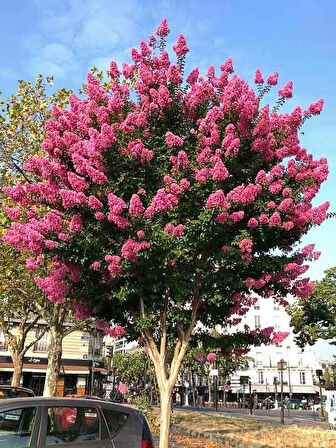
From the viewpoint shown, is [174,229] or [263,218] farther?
[263,218]

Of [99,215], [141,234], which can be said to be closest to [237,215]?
[141,234]

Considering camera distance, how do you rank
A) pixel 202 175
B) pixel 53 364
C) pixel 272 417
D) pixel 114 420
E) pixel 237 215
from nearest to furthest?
pixel 114 420 → pixel 237 215 → pixel 202 175 → pixel 53 364 → pixel 272 417

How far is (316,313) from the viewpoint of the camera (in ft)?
95.3

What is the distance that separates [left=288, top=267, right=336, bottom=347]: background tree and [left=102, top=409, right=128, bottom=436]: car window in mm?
25286

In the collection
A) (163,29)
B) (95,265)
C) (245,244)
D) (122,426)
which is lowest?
(122,426)

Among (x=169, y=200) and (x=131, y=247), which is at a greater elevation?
(x=169, y=200)

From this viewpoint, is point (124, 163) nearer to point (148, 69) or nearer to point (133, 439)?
point (148, 69)

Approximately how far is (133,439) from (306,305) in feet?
84.9

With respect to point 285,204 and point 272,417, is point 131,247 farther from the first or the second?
point 272,417

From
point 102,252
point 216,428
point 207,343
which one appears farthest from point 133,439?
point 216,428

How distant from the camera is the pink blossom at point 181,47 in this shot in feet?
30.4

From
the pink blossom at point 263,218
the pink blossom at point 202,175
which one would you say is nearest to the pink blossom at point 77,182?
the pink blossom at point 202,175

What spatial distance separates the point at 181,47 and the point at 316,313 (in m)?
23.9

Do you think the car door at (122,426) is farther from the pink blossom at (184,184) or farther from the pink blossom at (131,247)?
the pink blossom at (184,184)
